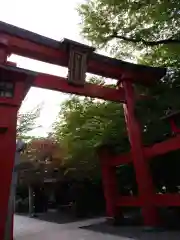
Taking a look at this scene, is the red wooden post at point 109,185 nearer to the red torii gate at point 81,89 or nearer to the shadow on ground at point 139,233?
the red torii gate at point 81,89

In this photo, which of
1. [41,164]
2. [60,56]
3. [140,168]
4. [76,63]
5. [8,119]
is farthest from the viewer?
[41,164]

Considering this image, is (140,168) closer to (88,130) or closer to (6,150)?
(88,130)

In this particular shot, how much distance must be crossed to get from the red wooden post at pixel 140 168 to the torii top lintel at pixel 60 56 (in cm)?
79

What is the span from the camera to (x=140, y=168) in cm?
864

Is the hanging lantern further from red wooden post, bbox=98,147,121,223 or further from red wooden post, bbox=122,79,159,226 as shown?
red wooden post, bbox=98,147,121,223

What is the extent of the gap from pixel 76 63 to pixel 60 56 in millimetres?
509

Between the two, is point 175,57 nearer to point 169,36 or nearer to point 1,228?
point 169,36

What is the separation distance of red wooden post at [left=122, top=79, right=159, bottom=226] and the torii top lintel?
79cm

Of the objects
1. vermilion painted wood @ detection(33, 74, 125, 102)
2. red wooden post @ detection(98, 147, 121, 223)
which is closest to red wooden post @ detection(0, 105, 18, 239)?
vermilion painted wood @ detection(33, 74, 125, 102)

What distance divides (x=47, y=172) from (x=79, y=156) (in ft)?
16.4

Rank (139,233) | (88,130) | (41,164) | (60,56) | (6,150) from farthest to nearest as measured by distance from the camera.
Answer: (41,164), (88,130), (60,56), (139,233), (6,150)

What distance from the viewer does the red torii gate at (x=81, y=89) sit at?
621cm

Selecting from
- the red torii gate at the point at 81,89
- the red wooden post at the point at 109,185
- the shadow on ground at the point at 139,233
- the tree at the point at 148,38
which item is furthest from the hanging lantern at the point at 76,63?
the shadow on ground at the point at 139,233

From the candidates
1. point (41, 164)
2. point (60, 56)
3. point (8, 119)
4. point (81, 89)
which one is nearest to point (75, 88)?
point (81, 89)
